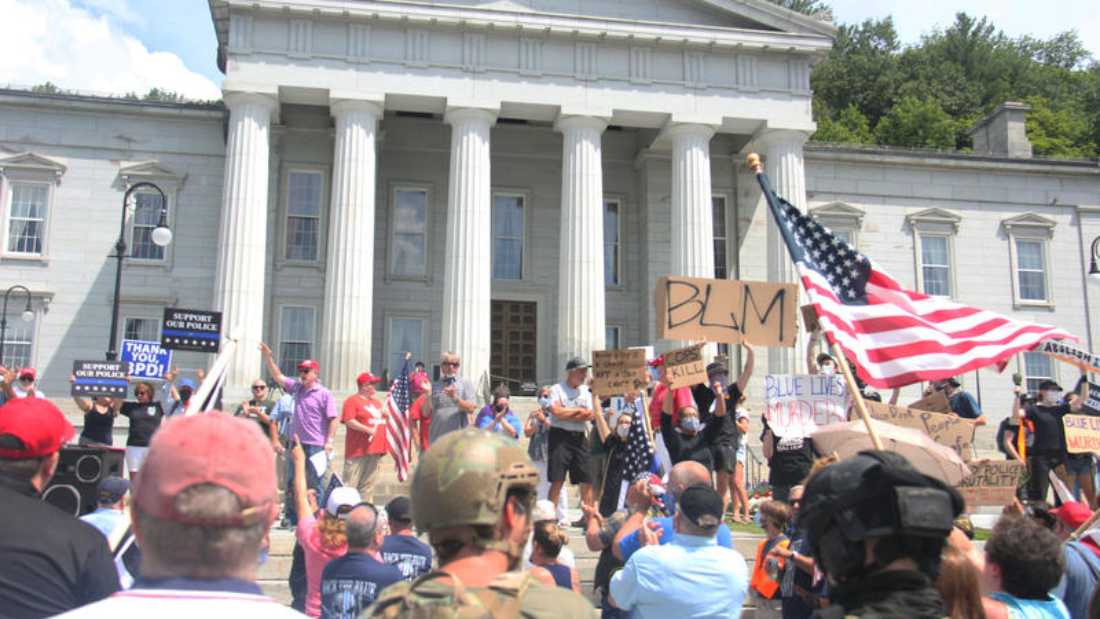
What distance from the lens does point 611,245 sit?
3303 centimetres

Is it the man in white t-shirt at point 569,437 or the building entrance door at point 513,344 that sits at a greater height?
the building entrance door at point 513,344

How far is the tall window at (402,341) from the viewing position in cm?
3100

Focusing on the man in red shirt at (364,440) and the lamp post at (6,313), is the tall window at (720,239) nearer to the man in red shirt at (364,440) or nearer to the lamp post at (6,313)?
the lamp post at (6,313)

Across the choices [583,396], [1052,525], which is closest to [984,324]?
[1052,525]

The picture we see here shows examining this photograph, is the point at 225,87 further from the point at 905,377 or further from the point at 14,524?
the point at 14,524

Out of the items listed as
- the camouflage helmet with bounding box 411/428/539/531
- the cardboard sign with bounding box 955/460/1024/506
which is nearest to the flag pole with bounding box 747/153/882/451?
the camouflage helmet with bounding box 411/428/539/531

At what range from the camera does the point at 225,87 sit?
87.9ft

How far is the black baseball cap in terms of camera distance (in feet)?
16.5

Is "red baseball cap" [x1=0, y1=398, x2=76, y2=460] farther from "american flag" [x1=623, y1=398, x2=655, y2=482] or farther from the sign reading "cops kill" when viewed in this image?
the sign reading "cops kill"

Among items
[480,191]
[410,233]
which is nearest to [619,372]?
[480,191]

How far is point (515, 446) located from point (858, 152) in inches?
1321

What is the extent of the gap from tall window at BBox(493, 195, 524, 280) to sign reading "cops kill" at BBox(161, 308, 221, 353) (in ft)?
57.4

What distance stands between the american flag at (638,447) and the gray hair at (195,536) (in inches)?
339

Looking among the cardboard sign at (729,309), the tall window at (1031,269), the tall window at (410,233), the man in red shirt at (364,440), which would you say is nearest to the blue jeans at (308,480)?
the man in red shirt at (364,440)
